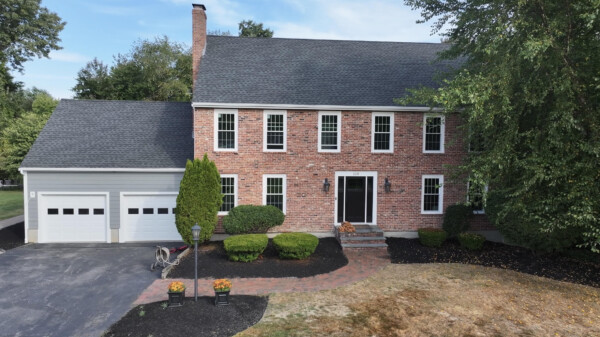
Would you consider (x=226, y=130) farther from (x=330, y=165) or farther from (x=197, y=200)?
(x=330, y=165)

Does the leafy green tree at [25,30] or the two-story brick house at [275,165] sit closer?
the two-story brick house at [275,165]

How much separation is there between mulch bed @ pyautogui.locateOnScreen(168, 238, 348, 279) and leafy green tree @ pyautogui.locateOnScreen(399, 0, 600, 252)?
540 centimetres

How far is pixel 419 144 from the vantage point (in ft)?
49.8

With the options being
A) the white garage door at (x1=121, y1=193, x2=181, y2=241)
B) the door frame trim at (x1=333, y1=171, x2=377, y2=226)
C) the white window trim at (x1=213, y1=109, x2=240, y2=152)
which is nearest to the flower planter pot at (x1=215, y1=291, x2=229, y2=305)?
the white window trim at (x1=213, y1=109, x2=240, y2=152)

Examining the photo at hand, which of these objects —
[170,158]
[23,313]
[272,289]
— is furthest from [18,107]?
[272,289]

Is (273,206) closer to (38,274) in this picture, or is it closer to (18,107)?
(38,274)

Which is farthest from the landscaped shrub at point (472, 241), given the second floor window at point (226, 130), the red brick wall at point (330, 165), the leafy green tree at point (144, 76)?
the leafy green tree at point (144, 76)

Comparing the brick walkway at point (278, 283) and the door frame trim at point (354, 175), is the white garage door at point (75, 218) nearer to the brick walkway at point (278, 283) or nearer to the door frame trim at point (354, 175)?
the brick walkway at point (278, 283)

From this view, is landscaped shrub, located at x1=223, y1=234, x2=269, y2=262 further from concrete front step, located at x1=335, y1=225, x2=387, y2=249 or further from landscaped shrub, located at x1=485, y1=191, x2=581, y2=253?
landscaped shrub, located at x1=485, y1=191, x2=581, y2=253

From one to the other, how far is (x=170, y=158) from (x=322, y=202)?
6.92 metres

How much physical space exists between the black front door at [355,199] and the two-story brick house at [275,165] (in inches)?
1.7

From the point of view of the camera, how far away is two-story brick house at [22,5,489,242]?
1464 centimetres

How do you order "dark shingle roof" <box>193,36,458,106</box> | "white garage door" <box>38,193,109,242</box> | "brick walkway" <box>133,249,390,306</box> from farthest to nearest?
"dark shingle roof" <box>193,36,458,106</box>, "white garage door" <box>38,193,109,242</box>, "brick walkway" <box>133,249,390,306</box>

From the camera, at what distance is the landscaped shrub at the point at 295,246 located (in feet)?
38.8
